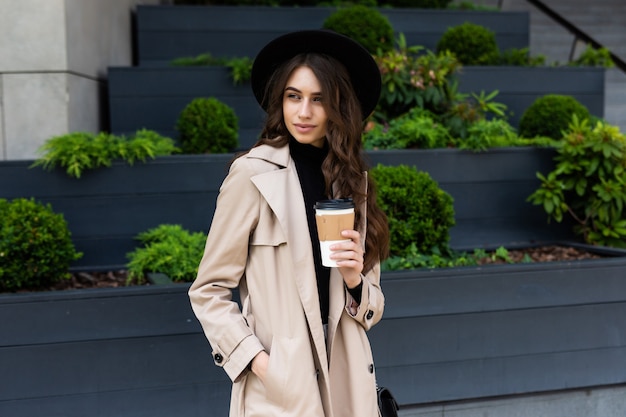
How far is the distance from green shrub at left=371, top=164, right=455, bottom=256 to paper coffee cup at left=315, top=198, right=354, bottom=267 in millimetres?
2847

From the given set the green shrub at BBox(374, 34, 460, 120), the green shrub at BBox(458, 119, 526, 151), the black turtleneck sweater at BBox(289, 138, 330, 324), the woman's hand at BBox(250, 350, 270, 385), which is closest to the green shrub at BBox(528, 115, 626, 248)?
the green shrub at BBox(458, 119, 526, 151)

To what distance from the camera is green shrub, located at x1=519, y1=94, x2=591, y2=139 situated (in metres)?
6.67

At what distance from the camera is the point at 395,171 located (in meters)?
5.18

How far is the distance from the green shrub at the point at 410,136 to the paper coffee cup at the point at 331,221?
4078 millimetres

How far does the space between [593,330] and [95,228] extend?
3442mm

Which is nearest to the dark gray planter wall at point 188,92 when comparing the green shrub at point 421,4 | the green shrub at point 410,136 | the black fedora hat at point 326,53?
the green shrub at point 410,136

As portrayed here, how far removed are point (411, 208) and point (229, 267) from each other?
2923 mm

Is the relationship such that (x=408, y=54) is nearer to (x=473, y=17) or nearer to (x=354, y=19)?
(x=354, y=19)

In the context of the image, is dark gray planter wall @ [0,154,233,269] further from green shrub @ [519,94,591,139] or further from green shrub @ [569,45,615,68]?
green shrub @ [569,45,615,68]

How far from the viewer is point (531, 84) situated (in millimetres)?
7660

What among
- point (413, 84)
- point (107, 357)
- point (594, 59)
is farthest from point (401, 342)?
point (594, 59)

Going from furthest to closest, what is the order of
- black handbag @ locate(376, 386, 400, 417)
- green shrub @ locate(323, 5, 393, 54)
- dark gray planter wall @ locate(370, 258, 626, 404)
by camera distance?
1. green shrub @ locate(323, 5, 393, 54)
2. dark gray planter wall @ locate(370, 258, 626, 404)
3. black handbag @ locate(376, 386, 400, 417)

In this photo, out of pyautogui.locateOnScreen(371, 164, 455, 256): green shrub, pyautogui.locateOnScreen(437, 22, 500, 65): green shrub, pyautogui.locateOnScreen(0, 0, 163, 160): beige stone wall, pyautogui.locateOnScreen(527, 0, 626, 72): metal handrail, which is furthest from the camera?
pyautogui.locateOnScreen(527, 0, 626, 72): metal handrail

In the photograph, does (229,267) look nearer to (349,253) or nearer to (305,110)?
(349,253)
